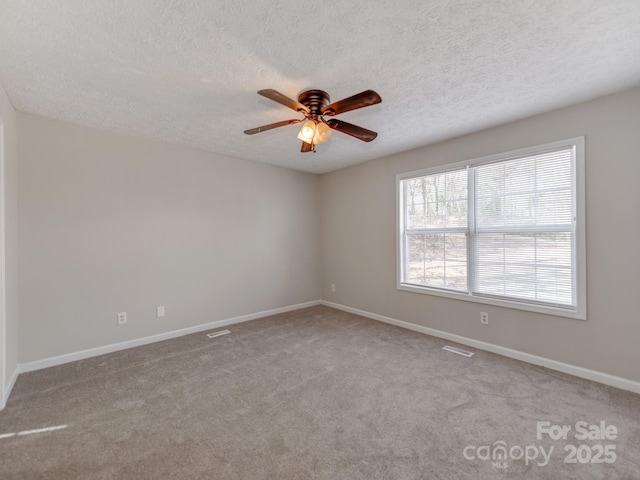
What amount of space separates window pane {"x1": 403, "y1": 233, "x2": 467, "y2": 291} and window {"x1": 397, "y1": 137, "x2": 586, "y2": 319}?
0.01m

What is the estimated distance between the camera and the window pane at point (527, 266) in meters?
2.67

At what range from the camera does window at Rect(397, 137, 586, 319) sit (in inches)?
104

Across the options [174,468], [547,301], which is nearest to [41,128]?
[174,468]

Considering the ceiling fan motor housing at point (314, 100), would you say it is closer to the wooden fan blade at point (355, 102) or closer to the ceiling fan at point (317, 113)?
the ceiling fan at point (317, 113)

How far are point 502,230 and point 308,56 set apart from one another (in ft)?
8.44

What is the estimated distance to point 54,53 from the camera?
182cm

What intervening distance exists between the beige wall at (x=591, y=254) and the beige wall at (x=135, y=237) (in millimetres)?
2054

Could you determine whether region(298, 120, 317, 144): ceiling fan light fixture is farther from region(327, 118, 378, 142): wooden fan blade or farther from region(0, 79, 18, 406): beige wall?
region(0, 79, 18, 406): beige wall

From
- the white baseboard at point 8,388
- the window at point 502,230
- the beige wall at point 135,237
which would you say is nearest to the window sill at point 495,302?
the window at point 502,230

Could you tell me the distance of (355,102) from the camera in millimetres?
1919

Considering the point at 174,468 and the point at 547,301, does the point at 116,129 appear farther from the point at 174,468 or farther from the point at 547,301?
A: the point at 547,301

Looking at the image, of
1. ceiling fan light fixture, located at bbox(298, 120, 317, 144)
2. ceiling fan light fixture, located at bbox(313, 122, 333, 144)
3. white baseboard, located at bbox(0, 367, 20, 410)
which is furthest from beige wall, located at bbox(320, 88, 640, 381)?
white baseboard, located at bbox(0, 367, 20, 410)

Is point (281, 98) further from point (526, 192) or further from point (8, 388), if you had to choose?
point (8, 388)

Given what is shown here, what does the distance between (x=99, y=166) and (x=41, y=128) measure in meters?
0.53
